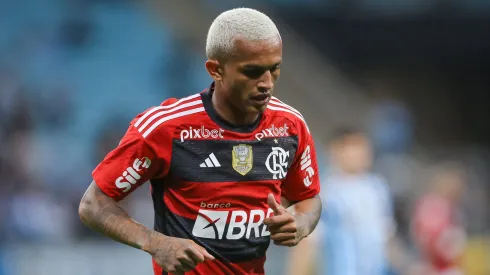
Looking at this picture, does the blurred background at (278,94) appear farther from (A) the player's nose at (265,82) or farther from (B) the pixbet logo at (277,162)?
(A) the player's nose at (265,82)

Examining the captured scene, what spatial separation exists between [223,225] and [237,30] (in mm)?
859

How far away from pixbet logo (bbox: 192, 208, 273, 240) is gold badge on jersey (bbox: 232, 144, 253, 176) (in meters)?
0.18

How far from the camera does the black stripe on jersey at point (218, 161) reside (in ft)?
13.1

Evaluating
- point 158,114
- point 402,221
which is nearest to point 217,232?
point 158,114

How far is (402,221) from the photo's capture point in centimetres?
1332

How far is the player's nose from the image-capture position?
382cm

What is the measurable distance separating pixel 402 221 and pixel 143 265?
4.56 meters

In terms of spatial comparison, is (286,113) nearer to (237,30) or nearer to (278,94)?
(237,30)

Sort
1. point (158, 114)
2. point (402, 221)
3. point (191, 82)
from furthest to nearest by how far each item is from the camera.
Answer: point (191, 82) → point (402, 221) → point (158, 114)

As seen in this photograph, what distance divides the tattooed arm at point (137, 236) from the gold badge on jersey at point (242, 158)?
1.64 feet

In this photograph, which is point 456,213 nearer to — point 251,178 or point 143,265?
point 143,265

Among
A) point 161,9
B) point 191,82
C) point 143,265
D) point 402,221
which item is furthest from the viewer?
point 161,9

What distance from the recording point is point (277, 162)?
416 cm

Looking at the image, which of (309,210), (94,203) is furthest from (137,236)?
(309,210)
